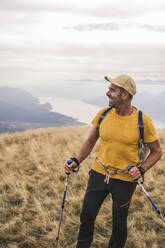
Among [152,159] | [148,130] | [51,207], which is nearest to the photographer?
[148,130]

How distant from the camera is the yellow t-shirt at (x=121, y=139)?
3043mm

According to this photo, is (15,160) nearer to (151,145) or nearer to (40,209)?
(40,209)

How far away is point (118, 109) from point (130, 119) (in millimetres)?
229

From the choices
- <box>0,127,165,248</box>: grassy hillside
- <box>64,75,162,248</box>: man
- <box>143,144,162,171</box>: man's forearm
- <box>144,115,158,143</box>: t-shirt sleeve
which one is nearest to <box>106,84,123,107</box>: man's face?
<box>64,75,162,248</box>: man

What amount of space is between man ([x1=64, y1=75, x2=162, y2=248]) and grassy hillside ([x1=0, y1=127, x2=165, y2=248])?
1326mm

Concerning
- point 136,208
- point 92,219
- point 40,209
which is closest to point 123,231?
point 92,219

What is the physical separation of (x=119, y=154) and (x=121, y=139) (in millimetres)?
218

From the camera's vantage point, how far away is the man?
3.06 m

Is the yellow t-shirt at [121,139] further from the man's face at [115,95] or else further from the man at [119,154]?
the man's face at [115,95]

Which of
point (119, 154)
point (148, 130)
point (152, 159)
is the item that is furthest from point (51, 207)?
point (148, 130)

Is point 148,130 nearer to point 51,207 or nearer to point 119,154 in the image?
point 119,154

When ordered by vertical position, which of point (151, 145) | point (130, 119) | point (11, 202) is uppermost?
point (130, 119)

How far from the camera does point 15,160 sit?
857cm

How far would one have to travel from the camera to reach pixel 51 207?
17.9ft
